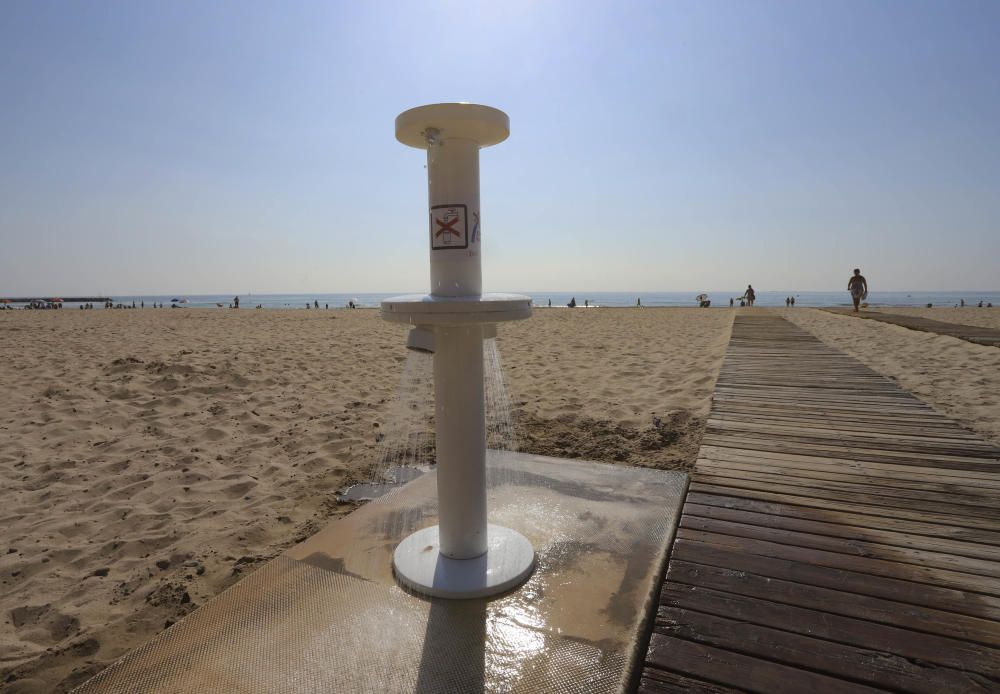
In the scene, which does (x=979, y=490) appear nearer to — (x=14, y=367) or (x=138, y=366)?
(x=138, y=366)

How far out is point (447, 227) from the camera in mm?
2354

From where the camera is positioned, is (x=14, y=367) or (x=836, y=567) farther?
(x=14, y=367)

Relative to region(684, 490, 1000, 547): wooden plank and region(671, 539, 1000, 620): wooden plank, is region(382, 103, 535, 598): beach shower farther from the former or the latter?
region(684, 490, 1000, 547): wooden plank

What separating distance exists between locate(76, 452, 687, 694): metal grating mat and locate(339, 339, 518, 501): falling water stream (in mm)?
736

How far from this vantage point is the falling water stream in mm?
3851

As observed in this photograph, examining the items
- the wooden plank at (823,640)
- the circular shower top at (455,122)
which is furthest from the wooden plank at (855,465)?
the circular shower top at (455,122)

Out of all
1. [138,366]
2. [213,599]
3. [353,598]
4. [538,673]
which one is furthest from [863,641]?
[138,366]

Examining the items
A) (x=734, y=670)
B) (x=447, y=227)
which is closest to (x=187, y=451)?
(x=447, y=227)

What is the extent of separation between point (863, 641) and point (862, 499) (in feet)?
4.33

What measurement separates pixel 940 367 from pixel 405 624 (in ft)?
25.6

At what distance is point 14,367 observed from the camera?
698cm

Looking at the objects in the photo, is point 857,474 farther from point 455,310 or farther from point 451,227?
point 451,227

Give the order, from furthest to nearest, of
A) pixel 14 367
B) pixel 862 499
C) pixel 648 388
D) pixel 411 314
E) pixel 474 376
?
pixel 14 367
pixel 648 388
pixel 862 499
pixel 474 376
pixel 411 314

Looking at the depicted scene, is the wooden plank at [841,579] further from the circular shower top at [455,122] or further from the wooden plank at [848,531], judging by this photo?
the circular shower top at [455,122]
